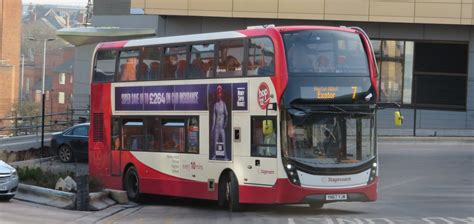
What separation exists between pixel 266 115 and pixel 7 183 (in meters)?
6.28

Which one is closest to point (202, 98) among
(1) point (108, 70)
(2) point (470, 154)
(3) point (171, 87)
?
(3) point (171, 87)

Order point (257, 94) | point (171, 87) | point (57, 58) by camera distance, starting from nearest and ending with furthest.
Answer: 1. point (257, 94)
2. point (171, 87)
3. point (57, 58)

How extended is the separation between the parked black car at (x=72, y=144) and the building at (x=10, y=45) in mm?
68922

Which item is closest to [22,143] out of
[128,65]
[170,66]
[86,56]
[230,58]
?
[86,56]

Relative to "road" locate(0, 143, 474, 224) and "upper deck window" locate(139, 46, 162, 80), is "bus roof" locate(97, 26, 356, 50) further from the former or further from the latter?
"road" locate(0, 143, 474, 224)

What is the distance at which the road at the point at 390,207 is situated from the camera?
15178 mm

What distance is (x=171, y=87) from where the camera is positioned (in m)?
18.5

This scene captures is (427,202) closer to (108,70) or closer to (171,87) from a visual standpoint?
(171,87)

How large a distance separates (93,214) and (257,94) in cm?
444

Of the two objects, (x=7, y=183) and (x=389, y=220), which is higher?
(x=7, y=183)

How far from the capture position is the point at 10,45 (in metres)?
97.6

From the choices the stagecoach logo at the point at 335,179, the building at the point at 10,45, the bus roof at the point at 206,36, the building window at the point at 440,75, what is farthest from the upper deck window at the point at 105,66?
the building at the point at 10,45

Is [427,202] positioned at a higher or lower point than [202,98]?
lower

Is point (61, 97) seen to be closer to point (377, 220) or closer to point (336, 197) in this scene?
point (336, 197)
